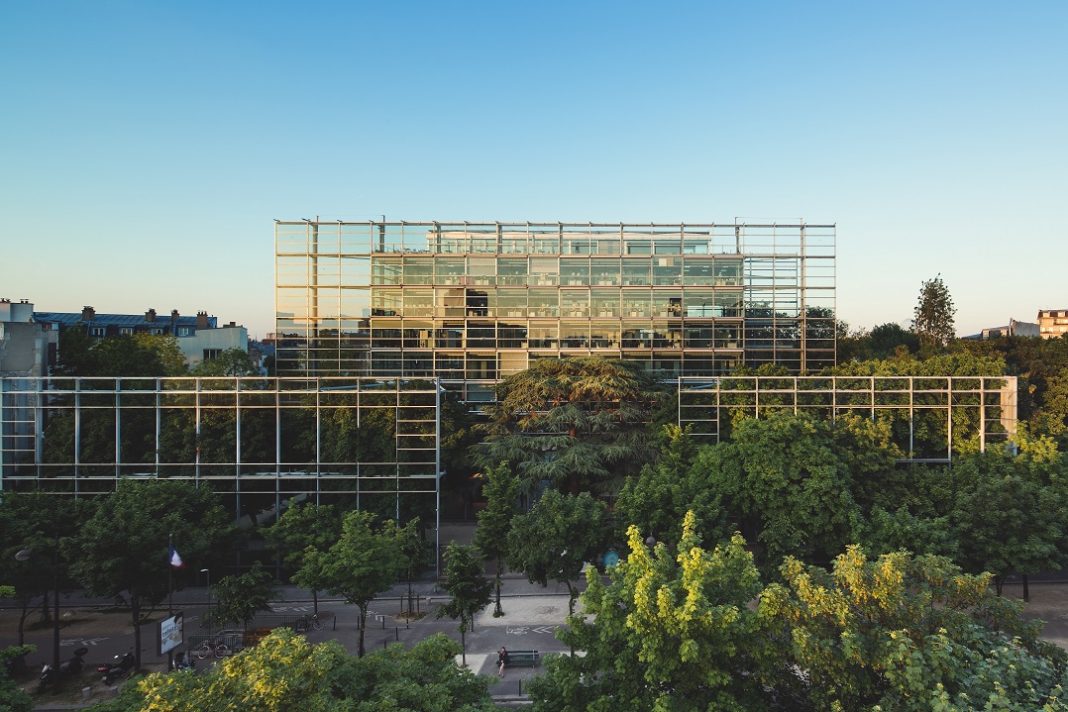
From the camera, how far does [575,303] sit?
48.2 meters

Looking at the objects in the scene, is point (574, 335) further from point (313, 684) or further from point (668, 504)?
point (313, 684)

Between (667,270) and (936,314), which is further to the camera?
(936,314)

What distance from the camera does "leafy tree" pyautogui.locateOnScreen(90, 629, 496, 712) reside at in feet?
29.5

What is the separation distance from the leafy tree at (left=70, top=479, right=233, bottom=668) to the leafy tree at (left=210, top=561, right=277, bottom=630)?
1970 mm

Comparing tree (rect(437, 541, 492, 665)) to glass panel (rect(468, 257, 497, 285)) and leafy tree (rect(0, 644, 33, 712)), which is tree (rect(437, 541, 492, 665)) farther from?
glass panel (rect(468, 257, 497, 285))

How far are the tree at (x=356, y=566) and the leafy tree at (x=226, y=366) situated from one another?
25654mm

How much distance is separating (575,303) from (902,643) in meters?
37.9

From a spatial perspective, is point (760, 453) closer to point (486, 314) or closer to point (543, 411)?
point (543, 411)

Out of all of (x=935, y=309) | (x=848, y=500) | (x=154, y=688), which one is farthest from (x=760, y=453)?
(x=935, y=309)

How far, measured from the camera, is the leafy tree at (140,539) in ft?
74.4

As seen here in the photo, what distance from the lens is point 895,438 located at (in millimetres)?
33062

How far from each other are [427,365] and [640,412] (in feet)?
60.8

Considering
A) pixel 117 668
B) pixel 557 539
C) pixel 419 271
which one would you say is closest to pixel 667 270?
pixel 419 271

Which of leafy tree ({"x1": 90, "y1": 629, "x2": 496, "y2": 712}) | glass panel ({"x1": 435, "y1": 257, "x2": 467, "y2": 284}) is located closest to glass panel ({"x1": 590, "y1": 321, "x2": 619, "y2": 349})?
glass panel ({"x1": 435, "y1": 257, "x2": 467, "y2": 284})
